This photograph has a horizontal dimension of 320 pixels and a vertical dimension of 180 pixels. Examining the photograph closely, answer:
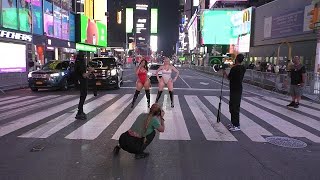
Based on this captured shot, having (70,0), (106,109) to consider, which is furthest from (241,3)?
(106,109)

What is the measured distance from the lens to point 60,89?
1922 cm

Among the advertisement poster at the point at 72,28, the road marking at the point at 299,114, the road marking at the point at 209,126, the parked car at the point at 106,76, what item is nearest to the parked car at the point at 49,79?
the parked car at the point at 106,76

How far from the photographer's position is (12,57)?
22531 millimetres

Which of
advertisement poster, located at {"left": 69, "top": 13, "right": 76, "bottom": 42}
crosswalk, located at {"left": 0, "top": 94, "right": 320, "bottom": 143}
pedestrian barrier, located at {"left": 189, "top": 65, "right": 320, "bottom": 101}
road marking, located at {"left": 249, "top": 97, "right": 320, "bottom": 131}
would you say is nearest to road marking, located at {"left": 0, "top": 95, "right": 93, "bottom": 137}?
crosswalk, located at {"left": 0, "top": 94, "right": 320, "bottom": 143}

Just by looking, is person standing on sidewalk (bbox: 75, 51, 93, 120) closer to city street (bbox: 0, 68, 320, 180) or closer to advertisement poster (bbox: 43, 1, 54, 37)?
city street (bbox: 0, 68, 320, 180)

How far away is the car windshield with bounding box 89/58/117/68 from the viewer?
66.9 ft

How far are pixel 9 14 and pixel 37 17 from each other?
9304 mm

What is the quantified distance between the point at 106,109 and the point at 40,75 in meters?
7.52

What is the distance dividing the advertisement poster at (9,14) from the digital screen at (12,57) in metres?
4.69

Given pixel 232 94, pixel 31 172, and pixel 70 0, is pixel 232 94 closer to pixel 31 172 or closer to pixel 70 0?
pixel 31 172

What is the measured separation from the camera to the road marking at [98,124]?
26.3ft

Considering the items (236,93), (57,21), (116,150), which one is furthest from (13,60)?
(57,21)

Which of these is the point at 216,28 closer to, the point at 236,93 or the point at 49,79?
the point at 49,79

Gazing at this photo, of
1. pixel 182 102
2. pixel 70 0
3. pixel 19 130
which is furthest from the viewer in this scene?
pixel 70 0
